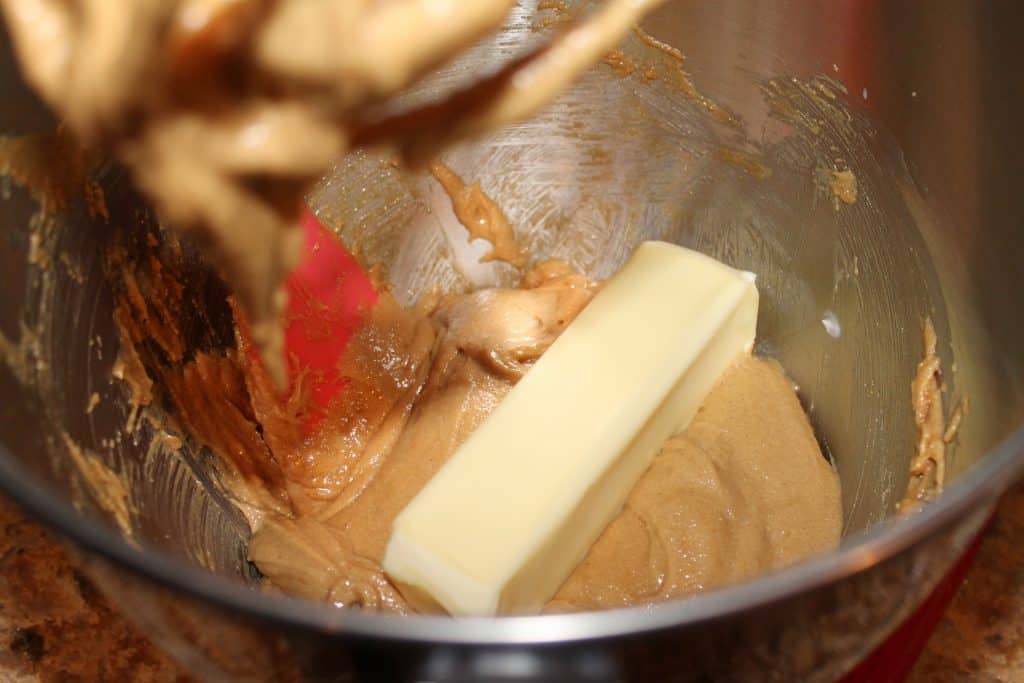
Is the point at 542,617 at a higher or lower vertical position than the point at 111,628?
higher

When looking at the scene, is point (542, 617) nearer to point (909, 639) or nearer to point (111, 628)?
point (909, 639)

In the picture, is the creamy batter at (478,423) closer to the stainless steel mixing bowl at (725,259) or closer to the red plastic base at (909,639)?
the stainless steel mixing bowl at (725,259)

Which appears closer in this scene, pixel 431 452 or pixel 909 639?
pixel 909 639

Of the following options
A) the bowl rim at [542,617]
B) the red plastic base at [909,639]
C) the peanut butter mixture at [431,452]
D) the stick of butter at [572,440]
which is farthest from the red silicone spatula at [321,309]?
the red plastic base at [909,639]

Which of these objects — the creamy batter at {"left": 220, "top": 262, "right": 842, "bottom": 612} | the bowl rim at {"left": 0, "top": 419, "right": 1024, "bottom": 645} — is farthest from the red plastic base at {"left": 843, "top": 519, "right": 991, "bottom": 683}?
the bowl rim at {"left": 0, "top": 419, "right": 1024, "bottom": 645}

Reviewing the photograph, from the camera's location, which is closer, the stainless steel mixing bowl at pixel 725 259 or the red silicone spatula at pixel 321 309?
the stainless steel mixing bowl at pixel 725 259

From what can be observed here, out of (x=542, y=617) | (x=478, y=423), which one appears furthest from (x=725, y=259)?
(x=542, y=617)

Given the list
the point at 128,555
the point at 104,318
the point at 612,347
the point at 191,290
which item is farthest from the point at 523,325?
the point at 128,555
